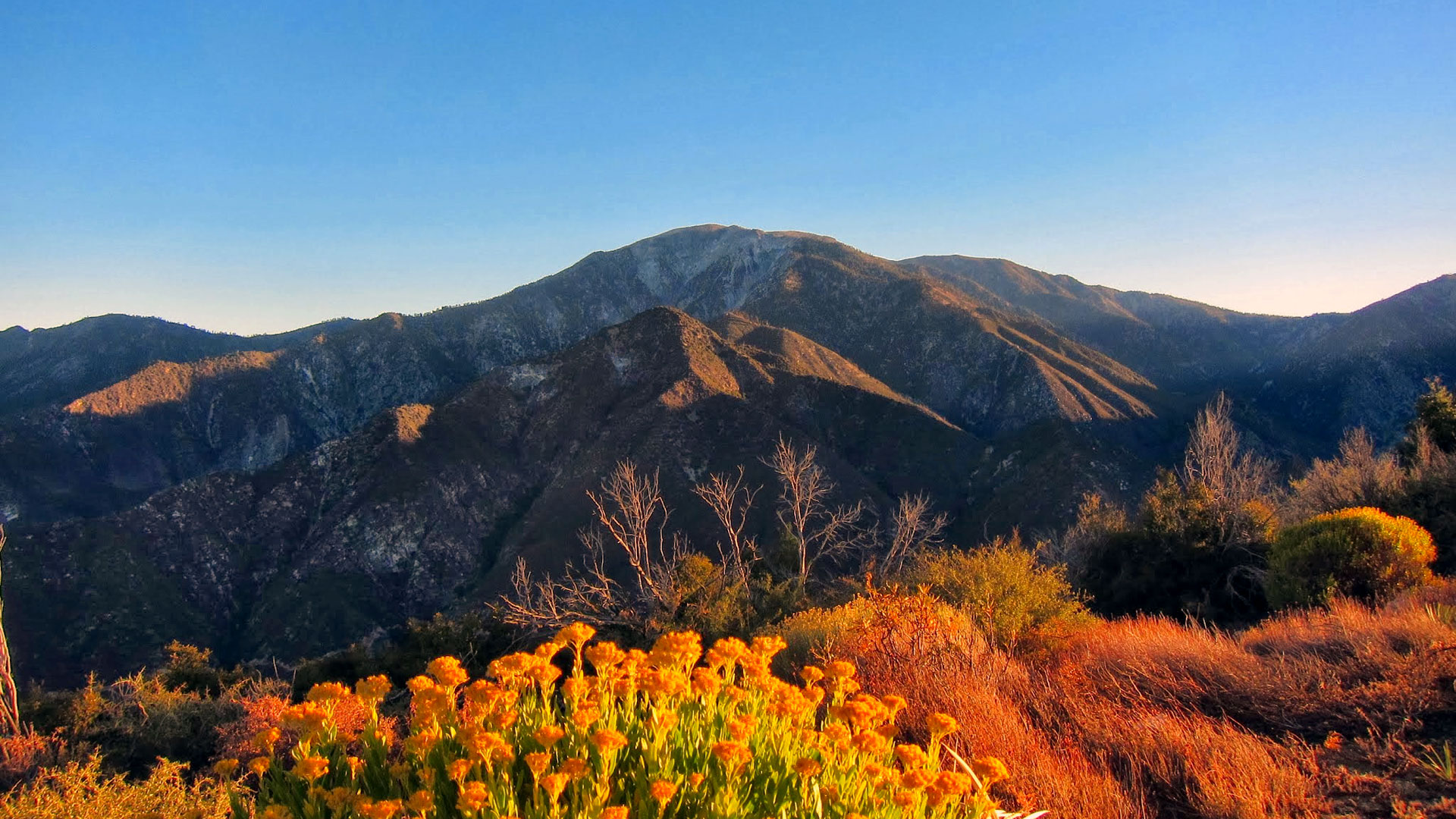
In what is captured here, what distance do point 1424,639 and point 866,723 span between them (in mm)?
5222

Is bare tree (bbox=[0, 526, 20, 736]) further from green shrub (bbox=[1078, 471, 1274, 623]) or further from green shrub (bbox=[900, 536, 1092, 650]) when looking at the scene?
green shrub (bbox=[1078, 471, 1274, 623])

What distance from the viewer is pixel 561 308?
127 metres

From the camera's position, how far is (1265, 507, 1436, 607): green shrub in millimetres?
8727

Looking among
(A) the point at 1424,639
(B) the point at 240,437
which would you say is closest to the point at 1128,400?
(A) the point at 1424,639

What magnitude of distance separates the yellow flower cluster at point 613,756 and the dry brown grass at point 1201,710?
4.76 feet

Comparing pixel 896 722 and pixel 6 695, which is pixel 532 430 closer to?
pixel 6 695

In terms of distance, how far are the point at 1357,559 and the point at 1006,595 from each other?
4.64 meters

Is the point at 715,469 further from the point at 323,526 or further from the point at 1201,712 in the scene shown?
the point at 1201,712

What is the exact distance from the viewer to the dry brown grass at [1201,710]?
3.27 m

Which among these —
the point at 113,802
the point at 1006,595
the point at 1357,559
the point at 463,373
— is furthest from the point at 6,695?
the point at 463,373

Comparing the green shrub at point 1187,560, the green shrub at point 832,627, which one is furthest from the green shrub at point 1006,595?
the green shrub at point 1187,560

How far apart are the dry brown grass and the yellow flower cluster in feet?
4.76

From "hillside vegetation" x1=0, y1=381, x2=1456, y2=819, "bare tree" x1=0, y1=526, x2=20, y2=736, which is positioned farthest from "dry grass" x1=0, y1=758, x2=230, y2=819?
"bare tree" x1=0, y1=526, x2=20, y2=736

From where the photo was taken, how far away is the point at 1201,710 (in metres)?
4.67
